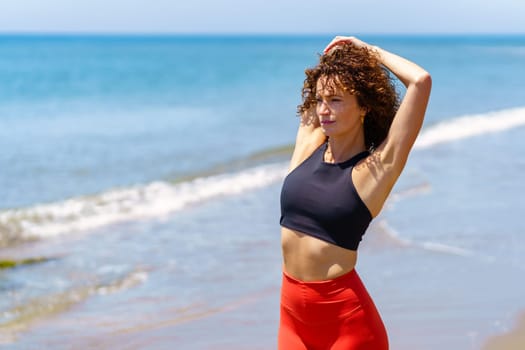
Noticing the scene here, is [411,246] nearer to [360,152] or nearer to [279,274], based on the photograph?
[279,274]

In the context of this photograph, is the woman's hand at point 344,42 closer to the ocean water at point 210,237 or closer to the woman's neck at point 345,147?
the woman's neck at point 345,147

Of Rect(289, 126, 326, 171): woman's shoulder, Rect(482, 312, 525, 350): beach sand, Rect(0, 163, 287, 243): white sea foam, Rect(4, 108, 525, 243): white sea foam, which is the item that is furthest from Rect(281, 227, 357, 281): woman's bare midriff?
Rect(0, 163, 287, 243): white sea foam

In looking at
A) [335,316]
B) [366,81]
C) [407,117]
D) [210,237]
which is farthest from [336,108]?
[210,237]

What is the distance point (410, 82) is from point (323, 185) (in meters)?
0.54

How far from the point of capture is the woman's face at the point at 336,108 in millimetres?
3127

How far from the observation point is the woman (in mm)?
3113

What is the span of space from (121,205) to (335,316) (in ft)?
33.8

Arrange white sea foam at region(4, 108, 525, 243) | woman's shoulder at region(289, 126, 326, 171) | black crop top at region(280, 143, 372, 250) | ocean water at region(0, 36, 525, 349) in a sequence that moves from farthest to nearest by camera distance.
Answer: white sea foam at region(4, 108, 525, 243) → ocean water at region(0, 36, 525, 349) → woman's shoulder at region(289, 126, 326, 171) → black crop top at region(280, 143, 372, 250)

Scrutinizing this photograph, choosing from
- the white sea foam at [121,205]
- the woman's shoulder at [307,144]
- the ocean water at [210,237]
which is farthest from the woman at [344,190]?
the white sea foam at [121,205]

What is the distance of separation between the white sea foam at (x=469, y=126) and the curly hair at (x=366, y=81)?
15181 millimetres

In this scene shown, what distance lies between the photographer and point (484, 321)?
621cm

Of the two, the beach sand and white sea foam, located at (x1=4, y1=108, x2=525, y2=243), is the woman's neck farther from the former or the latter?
white sea foam, located at (x1=4, y1=108, x2=525, y2=243)

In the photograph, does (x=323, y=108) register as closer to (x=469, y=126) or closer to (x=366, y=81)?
(x=366, y=81)

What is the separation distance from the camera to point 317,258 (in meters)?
3.14
